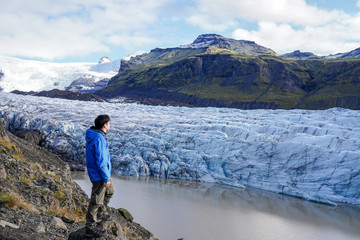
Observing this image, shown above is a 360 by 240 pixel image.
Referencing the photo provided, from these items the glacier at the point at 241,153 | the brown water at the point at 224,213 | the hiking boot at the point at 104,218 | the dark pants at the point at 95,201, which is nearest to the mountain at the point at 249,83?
the glacier at the point at 241,153

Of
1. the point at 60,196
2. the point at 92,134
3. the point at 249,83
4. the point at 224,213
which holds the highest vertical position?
the point at 249,83

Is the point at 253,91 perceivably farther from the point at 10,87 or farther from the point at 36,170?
the point at 10,87

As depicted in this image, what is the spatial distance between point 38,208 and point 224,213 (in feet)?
48.9

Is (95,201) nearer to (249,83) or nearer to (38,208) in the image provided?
(38,208)

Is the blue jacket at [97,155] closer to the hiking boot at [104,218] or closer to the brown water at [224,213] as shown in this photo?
the hiking boot at [104,218]

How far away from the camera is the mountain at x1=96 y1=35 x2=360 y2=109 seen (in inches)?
3570

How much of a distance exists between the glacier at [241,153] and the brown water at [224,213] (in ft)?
4.74

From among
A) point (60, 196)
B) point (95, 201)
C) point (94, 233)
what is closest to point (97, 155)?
point (95, 201)

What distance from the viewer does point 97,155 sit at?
5270 millimetres

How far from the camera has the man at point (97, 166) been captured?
5297 millimetres

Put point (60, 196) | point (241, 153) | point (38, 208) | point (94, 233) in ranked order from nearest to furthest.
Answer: point (94, 233), point (38, 208), point (60, 196), point (241, 153)

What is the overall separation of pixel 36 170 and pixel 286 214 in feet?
56.7

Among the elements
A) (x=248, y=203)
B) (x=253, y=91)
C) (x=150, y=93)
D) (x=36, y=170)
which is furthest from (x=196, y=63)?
(x=36, y=170)

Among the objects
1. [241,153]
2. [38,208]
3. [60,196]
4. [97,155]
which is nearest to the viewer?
[97,155]
